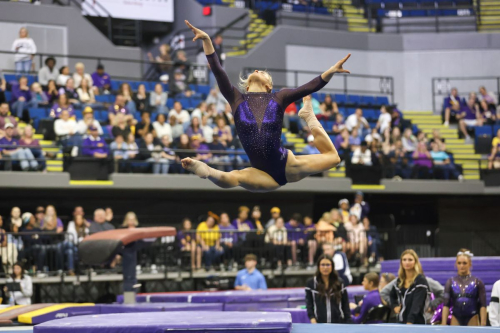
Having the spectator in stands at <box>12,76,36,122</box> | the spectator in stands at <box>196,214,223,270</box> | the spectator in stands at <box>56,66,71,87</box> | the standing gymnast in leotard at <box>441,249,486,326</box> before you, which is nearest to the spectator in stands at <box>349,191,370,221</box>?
the spectator in stands at <box>196,214,223,270</box>

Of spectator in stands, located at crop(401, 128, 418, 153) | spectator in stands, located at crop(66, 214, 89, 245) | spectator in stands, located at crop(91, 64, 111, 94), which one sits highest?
spectator in stands, located at crop(91, 64, 111, 94)

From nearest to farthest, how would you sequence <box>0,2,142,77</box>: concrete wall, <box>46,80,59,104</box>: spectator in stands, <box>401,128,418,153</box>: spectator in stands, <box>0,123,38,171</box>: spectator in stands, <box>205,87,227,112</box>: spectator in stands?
1. <box>0,123,38,171</box>: spectator in stands
2. <box>46,80,59,104</box>: spectator in stands
3. <box>205,87,227,112</box>: spectator in stands
4. <box>401,128,418,153</box>: spectator in stands
5. <box>0,2,142,77</box>: concrete wall

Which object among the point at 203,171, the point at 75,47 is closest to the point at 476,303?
the point at 203,171

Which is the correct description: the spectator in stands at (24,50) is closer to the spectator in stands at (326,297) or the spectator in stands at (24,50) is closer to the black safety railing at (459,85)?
the spectator in stands at (326,297)

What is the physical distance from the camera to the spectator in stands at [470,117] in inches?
762

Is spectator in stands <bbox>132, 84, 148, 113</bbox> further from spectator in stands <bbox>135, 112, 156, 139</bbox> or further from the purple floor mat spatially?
the purple floor mat

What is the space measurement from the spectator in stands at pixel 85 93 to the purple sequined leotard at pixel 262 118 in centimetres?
926

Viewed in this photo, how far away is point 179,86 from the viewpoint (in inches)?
686

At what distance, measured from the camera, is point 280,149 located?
6480 mm

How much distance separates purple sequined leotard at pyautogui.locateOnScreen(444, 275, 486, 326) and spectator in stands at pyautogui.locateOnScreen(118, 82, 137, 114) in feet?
27.8

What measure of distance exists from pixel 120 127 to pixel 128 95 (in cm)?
143

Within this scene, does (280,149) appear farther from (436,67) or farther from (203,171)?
(436,67)

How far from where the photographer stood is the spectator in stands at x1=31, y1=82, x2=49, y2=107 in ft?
48.7

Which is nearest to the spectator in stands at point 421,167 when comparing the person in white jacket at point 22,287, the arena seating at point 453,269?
the arena seating at point 453,269
